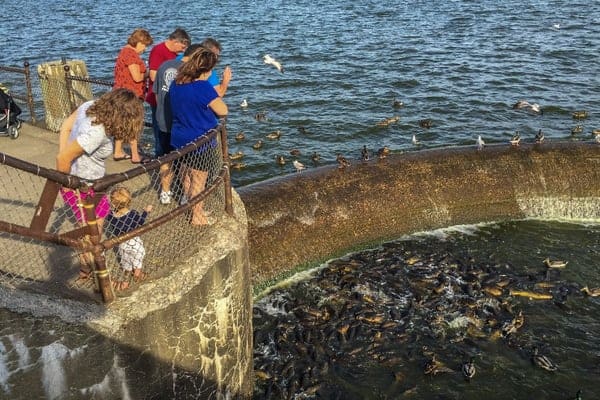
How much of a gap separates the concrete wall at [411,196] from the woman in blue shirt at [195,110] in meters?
5.30

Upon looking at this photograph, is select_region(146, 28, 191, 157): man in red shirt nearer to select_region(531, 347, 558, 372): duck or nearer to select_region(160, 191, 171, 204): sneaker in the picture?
select_region(160, 191, 171, 204): sneaker

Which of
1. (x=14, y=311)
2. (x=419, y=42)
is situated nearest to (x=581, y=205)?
(x=14, y=311)

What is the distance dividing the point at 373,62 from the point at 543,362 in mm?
19860

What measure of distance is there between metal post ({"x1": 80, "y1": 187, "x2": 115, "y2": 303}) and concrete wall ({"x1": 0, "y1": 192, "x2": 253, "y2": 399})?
151mm

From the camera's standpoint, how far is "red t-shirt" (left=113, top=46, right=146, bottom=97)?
9.75 meters

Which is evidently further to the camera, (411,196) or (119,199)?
(411,196)

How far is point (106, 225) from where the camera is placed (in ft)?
23.0

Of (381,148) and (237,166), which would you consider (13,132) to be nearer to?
(237,166)

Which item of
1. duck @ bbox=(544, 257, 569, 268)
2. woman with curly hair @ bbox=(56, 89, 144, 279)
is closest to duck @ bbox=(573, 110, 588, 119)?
duck @ bbox=(544, 257, 569, 268)

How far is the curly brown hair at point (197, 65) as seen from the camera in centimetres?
678

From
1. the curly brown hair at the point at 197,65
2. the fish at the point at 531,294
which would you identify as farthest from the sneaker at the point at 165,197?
the fish at the point at 531,294

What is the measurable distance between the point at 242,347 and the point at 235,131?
13.2m

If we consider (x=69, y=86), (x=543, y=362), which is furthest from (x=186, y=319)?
(x=69, y=86)

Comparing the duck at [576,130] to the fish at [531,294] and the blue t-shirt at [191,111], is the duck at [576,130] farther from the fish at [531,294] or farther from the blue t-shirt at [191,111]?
the blue t-shirt at [191,111]
